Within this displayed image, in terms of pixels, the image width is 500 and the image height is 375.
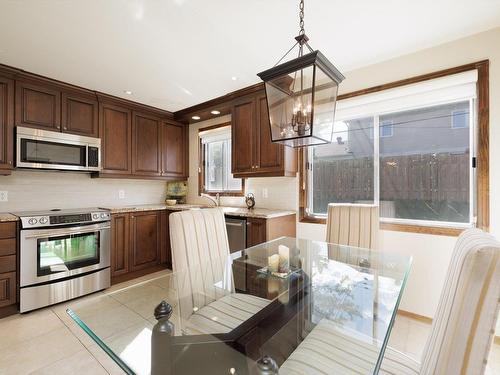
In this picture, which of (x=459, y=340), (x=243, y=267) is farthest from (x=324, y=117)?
(x=243, y=267)

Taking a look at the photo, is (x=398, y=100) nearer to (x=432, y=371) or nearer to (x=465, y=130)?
(x=465, y=130)

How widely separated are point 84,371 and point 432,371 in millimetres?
2042

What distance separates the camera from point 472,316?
1.99 ft

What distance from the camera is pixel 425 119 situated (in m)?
2.38

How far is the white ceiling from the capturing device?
68.2 inches

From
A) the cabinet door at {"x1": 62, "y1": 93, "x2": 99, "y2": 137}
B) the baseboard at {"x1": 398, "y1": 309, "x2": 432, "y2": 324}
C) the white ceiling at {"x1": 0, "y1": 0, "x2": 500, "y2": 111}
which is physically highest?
the white ceiling at {"x1": 0, "y1": 0, "x2": 500, "y2": 111}

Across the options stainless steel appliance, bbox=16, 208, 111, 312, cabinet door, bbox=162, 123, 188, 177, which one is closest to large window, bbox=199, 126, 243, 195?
cabinet door, bbox=162, 123, 188, 177

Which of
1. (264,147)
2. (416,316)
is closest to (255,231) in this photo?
(264,147)

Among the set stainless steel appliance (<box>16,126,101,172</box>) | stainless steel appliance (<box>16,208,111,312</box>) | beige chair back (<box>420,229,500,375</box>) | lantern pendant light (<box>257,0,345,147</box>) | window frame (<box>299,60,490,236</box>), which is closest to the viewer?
beige chair back (<box>420,229,500,375</box>)

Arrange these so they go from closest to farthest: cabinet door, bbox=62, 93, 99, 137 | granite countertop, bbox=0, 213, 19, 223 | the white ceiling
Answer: the white ceiling
granite countertop, bbox=0, 213, 19, 223
cabinet door, bbox=62, 93, 99, 137

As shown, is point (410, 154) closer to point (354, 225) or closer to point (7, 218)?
point (354, 225)

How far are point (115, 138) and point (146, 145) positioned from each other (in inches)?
17.9

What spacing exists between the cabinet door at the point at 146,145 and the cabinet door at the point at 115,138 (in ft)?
0.28

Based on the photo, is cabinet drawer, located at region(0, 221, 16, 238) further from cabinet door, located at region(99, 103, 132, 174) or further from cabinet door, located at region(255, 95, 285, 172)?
cabinet door, located at region(255, 95, 285, 172)
